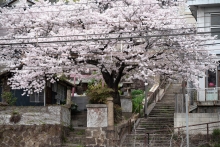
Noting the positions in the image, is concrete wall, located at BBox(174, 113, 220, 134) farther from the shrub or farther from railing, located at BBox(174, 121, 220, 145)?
the shrub

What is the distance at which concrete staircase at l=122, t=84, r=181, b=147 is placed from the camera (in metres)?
23.9

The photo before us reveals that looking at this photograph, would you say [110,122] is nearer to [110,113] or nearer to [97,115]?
[110,113]

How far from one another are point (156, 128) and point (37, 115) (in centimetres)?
685

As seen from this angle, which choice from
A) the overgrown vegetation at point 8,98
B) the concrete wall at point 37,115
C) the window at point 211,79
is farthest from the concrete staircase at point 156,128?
the overgrown vegetation at point 8,98

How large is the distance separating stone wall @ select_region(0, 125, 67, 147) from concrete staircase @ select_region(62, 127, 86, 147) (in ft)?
1.19

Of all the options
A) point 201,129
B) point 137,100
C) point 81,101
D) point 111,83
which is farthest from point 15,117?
point 137,100

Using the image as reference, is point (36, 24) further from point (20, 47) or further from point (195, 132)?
point (195, 132)

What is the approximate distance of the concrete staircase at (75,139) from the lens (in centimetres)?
2427

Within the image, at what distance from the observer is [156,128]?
87.4 ft

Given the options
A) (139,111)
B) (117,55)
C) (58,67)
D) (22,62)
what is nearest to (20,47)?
(22,62)

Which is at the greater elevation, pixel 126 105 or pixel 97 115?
pixel 126 105

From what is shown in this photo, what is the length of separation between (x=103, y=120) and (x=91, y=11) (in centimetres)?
636

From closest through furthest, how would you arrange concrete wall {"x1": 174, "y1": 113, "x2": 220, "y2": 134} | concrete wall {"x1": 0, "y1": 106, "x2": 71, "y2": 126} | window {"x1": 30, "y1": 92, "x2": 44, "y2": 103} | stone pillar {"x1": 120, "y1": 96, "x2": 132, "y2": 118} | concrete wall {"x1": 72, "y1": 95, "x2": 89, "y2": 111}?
concrete wall {"x1": 174, "y1": 113, "x2": 220, "y2": 134} < concrete wall {"x1": 0, "y1": 106, "x2": 71, "y2": 126} < stone pillar {"x1": 120, "y1": 96, "x2": 132, "y2": 118} < window {"x1": 30, "y1": 92, "x2": 44, "y2": 103} < concrete wall {"x1": 72, "y1": 95, "x2": 89, "y2": 111}

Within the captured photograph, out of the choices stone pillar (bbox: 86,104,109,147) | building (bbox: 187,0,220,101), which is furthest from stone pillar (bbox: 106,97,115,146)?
building (bbox: 187,0,220,101)
